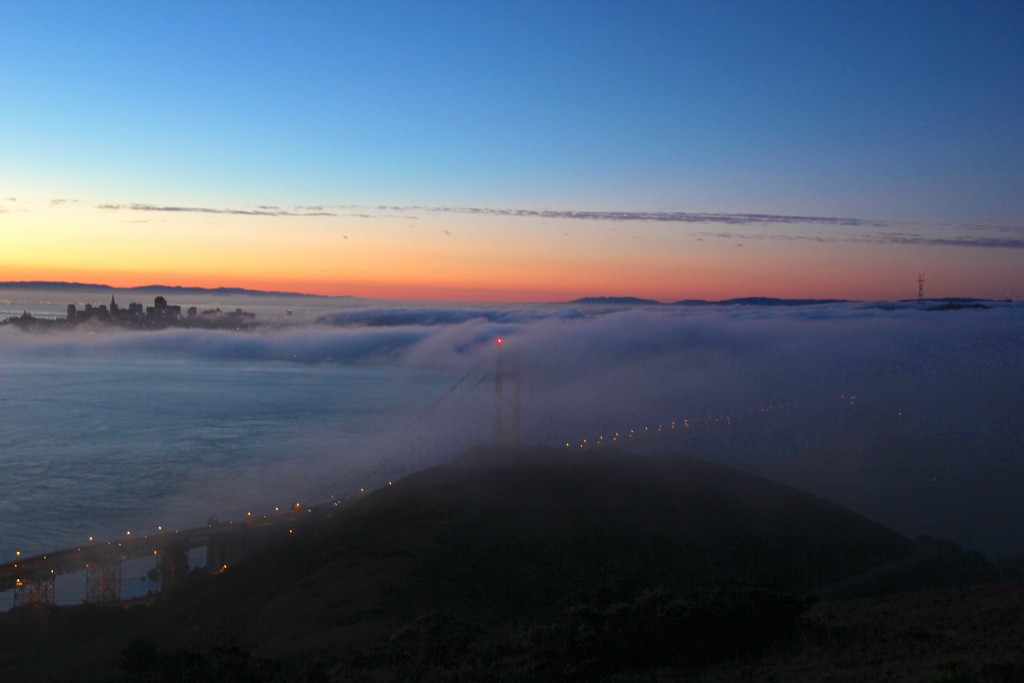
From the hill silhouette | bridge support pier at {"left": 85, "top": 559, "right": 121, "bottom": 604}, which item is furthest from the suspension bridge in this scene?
the hill silhouette

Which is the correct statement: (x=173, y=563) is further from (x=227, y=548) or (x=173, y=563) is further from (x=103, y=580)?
(x=103, y=580)

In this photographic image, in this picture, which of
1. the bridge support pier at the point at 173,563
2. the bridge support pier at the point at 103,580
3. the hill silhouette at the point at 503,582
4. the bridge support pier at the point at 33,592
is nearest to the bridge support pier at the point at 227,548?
the bridge support pier at the point at 173,563

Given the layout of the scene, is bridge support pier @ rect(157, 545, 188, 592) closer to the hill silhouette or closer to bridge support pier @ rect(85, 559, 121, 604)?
bridge support pier @ rect(85, 559, 121, 604)

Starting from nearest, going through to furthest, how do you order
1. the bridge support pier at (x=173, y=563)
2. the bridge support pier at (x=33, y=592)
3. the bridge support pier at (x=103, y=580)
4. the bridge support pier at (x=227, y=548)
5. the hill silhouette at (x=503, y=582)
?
the hill silhouette at (x=503, y=582)
the bridge support pier at (x=33, y=592)
the bridge support pier at (x=103, y=580)
the bridge support pier at (x=173, y=563)
the bridge support pier at (x=227, y=548)

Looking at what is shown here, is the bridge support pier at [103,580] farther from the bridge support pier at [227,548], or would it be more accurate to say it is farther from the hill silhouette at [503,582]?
the hill silhouette at [503,582]

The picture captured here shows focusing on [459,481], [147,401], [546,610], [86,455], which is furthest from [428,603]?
[147,401]

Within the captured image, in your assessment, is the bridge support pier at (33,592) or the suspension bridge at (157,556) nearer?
the bridge support pier at (33,592)

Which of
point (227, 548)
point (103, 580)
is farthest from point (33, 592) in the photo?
point (227, 548)

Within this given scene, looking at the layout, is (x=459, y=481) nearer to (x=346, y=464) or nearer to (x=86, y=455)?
(x=346, y=464)
